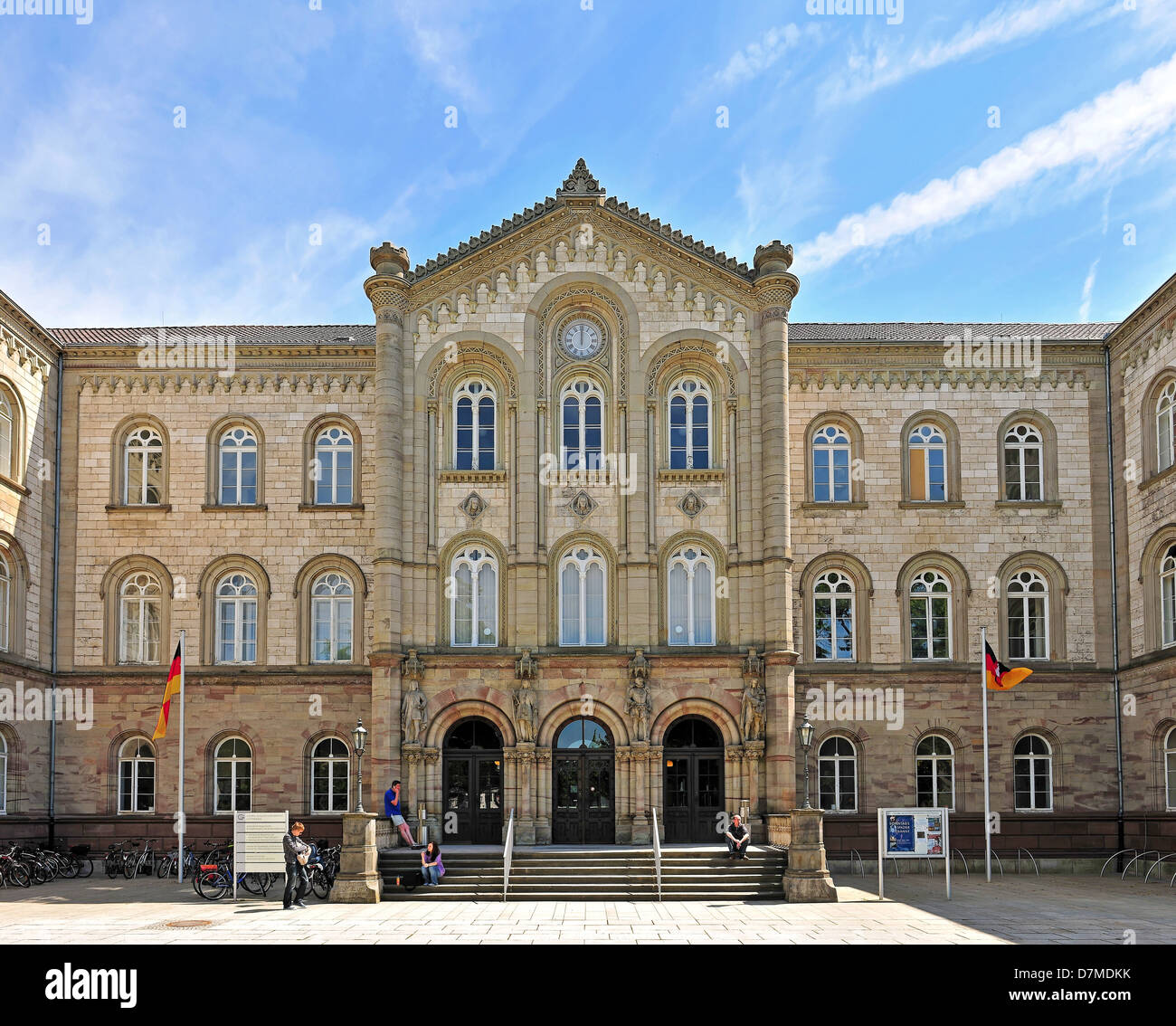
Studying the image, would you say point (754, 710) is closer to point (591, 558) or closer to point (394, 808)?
point (591, 558)

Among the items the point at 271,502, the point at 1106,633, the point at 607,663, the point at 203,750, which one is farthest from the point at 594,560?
the point at 1106,633

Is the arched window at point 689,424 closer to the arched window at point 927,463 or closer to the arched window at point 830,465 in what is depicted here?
the arched window at point 830,465

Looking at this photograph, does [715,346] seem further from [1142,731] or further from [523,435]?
[1142,731]

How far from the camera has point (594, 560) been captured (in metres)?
31.8

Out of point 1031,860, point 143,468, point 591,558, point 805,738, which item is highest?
point 143,468

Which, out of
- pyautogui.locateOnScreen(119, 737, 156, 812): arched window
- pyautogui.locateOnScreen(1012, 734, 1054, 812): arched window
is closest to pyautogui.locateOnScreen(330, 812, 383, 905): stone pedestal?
pyautogui.locateOnScreen(119, 737, 156, 812): arched window

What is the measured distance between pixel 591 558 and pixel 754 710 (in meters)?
5.61

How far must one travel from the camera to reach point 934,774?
33.2 meters

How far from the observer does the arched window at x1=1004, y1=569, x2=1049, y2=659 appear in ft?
111

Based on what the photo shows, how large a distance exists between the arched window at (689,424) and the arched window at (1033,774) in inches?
454

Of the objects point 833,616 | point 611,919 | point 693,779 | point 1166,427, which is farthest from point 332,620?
point 1166,427

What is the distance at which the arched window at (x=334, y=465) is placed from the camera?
115 feet

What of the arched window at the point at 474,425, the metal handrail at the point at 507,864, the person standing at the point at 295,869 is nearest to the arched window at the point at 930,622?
the arched window at the point at 474,425

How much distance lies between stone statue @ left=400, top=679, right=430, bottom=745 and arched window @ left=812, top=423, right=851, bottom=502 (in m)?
12.2
